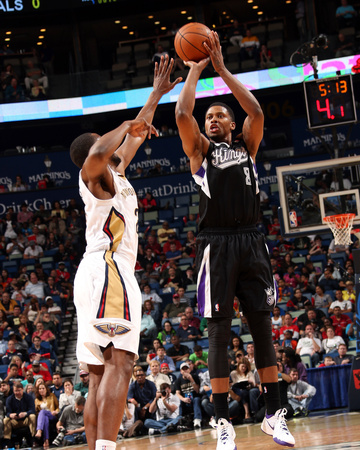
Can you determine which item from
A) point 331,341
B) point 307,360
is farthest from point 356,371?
point 331,341

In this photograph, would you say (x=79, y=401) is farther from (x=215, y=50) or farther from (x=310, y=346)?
(x=215, y=50)

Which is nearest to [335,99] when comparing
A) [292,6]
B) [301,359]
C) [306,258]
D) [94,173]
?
[301,359]

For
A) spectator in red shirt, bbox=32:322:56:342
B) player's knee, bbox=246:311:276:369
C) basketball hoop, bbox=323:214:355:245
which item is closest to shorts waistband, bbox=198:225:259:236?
player's knee, bbox=246:311:276:369

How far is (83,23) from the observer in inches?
1019

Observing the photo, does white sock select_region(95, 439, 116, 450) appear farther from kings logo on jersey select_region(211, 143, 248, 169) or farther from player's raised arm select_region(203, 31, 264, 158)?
player's raised arm select_region(203, 31, 264, 158)

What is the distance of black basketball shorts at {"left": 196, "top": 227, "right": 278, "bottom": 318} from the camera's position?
16.8ft

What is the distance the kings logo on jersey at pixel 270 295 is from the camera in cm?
516

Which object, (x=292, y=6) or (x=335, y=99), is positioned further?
(x=292, y=6)

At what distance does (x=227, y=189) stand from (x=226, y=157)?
0.25m

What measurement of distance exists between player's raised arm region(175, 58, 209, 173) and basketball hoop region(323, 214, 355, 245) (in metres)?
5.46

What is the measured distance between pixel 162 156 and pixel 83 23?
675 cm

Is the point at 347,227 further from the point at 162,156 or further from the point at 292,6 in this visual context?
the point at 292,6

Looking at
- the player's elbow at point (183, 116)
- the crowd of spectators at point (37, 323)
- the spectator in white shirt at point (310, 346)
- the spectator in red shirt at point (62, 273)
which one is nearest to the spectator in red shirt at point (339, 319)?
the spectator in white shirt at point (310, 346)

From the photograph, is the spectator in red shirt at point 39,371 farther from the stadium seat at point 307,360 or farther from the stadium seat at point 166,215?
the stadium seat at point 166,215
